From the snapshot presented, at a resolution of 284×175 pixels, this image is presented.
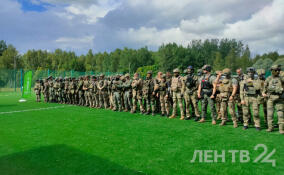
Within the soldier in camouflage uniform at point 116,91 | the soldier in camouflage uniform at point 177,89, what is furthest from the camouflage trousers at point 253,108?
the soldier in camouflage uniform at point 116,91

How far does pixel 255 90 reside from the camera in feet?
24.1

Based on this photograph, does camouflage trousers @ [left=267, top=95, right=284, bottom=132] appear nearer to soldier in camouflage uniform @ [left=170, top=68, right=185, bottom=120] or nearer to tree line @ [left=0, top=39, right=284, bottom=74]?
soldier in camouflage uniform @ [left=170, top=68, right=185, bottom=120]

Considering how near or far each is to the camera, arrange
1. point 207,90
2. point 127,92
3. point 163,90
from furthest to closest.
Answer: point 127,92, point 163,90, point 207,90

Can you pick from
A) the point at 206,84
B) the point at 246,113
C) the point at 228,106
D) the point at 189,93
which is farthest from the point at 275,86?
the point at 189,93

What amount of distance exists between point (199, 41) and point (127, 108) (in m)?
80.3

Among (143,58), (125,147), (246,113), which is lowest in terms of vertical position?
(125,147)

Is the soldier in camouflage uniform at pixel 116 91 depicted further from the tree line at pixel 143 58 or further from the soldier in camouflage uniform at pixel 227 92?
the tree line at pixel 143 58

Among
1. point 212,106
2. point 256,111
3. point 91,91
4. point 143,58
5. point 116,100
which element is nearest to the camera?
point 256,111

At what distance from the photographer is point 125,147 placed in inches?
220

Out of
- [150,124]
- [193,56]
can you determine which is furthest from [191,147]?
[193,56]

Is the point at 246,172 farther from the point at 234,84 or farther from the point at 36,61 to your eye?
the point at 36,61

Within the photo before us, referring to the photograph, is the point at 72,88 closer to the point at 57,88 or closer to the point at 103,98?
the point at 57,88

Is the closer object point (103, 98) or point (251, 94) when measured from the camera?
point (251, 94)

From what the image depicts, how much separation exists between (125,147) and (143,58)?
7072cm
